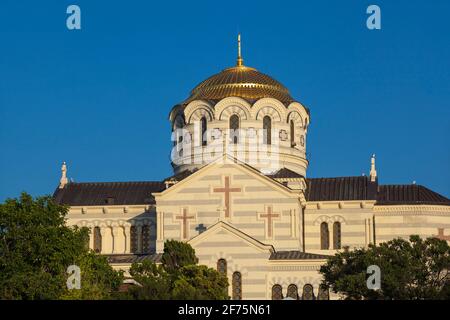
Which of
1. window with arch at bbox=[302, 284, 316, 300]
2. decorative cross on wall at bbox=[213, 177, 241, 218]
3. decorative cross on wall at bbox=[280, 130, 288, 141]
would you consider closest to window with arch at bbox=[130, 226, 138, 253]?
decorative cross on wall at bbox=[213, 177, 241, 218]

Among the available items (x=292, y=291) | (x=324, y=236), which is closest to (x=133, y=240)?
(x=324, y=236)

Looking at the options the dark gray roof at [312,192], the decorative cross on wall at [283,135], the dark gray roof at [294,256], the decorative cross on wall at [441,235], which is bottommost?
the dark gray roof at [294,256]

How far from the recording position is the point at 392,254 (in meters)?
53.2

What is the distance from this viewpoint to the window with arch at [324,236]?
70250mm

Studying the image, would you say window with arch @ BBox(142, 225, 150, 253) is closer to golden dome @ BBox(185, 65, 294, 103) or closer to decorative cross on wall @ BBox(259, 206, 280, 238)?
golden dome @ BBox(185, 65, 294, 103)

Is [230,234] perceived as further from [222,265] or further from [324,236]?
[324,236]

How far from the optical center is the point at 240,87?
73.9 meters

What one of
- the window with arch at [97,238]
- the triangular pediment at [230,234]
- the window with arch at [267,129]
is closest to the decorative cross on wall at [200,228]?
the triangular pediment at [230,234]

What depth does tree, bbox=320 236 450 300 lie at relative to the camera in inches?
1984

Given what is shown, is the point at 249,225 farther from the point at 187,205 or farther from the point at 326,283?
the point at 326,283

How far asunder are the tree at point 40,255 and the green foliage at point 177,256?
242cm

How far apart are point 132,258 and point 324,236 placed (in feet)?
37.7

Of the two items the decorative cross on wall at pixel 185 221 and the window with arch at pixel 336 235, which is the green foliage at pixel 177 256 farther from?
the window with arch at pixel 336 235

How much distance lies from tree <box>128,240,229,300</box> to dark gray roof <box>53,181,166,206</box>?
14909mm
